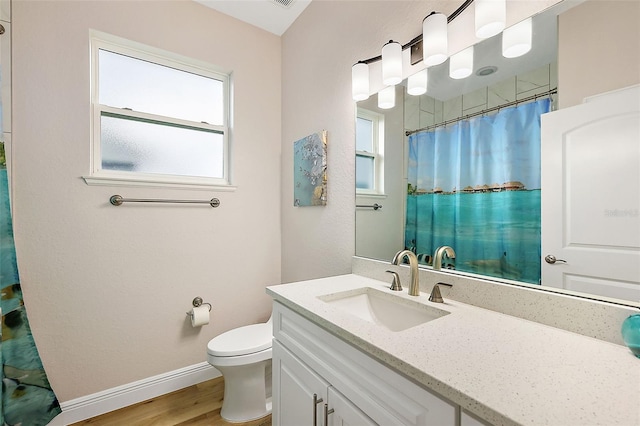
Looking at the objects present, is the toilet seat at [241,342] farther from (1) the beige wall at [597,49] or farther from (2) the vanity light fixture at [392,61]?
(1) the beige wall at [597,49]

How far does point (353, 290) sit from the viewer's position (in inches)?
49.9

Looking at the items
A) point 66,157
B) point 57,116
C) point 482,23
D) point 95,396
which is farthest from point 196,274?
point 482,23

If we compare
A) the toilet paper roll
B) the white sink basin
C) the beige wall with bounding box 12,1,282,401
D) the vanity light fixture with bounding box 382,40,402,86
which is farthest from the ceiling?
the toilet paper roll

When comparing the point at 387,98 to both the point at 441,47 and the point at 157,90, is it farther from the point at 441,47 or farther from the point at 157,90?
the point at 157,90

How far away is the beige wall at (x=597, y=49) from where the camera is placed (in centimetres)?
72

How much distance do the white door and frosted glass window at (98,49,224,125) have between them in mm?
2092

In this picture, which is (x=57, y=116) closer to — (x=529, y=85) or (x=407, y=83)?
(x=407, y=83)

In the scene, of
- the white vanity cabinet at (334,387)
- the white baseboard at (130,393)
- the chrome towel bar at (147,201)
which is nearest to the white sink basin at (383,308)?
the white vanity cabinet at (334,387)

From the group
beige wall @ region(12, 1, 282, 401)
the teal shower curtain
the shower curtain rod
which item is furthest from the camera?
beige wall @ region(12, 1, 282, 401)

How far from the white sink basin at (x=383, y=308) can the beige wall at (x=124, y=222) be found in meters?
1.16

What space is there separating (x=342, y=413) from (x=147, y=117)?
2047 millimetres

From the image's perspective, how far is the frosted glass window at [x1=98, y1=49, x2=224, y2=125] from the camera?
1.78 meters

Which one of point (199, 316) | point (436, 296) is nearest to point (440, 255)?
point (436, 296)

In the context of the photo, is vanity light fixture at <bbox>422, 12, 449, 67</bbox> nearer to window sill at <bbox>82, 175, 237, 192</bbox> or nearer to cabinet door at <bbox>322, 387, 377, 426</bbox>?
cabinet door at <bbox>322, 387, 377, 426</bbox>
